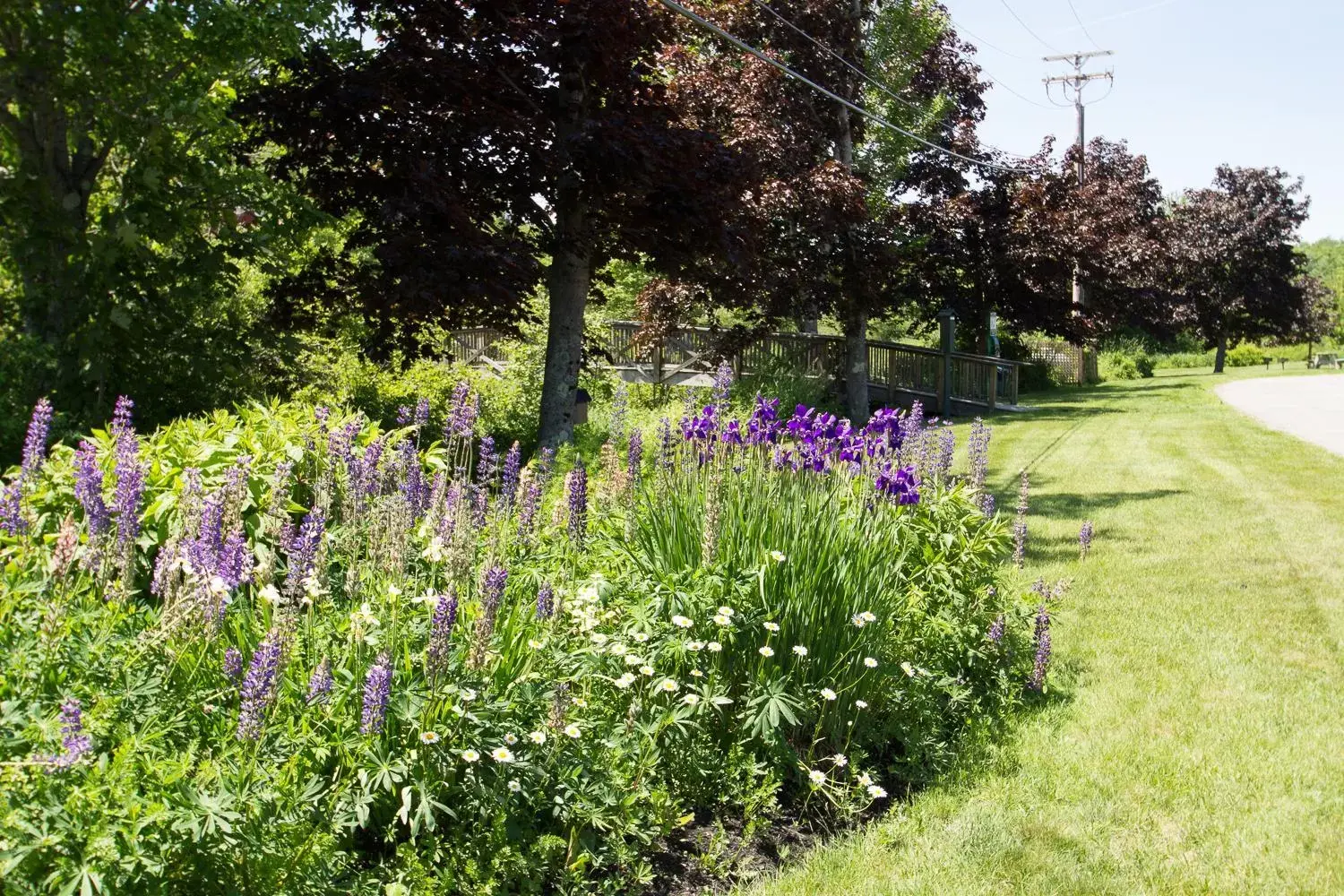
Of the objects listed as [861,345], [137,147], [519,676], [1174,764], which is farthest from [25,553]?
[861,345]

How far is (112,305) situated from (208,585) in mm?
7382

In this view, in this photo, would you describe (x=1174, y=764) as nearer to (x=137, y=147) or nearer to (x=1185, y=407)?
(x=137, y=147)

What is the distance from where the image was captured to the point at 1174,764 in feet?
14.4

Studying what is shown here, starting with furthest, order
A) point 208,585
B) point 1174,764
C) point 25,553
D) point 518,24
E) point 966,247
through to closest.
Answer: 1. point 966,247
2. point 518,24
3. point 1174,764
4. point 25,553
5. point 208,585

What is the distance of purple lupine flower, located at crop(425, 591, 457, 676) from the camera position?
288 centimetres

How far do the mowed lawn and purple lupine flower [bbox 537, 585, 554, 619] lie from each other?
113 cm

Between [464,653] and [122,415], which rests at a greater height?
[122,415]

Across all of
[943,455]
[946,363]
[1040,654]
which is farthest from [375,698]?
[946,363]

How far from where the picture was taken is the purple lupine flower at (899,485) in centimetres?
484

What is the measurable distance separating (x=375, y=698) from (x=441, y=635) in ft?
0.81

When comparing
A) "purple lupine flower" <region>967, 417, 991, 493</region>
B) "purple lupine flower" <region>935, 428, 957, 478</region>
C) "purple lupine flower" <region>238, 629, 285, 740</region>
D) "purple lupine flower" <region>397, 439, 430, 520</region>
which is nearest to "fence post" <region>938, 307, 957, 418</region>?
"purple lupine flower" <region>967, 417, 991, 493</region>

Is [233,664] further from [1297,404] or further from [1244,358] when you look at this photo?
[1244,358]

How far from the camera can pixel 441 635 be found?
2877 mm

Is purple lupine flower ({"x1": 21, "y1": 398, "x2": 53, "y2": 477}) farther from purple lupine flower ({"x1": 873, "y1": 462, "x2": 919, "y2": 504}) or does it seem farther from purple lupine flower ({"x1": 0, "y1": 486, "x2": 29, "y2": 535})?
purple lupine flower ({"x1": 873, "y1": 462, "x2": 919, "y2": 504})
